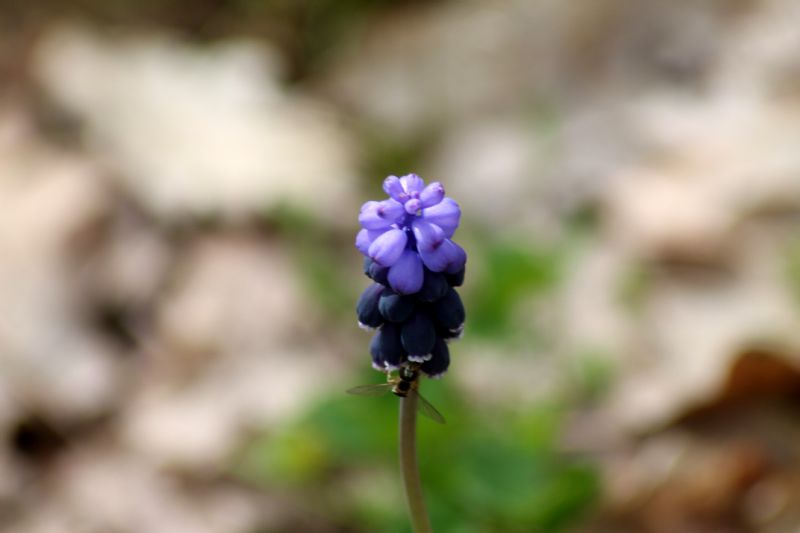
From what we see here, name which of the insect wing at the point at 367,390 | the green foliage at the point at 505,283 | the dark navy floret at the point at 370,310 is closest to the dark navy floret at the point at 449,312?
the dark navy floret at the point at 370,310

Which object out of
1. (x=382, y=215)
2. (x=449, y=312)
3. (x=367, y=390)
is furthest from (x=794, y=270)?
(x=382, y=215)

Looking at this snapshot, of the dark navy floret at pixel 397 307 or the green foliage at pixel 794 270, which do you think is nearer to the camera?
the dark navy floret at pixel 397 307

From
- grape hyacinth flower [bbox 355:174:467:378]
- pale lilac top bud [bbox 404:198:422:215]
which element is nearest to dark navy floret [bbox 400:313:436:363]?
grape hyacinth flower [bbox 355:174:467:378]

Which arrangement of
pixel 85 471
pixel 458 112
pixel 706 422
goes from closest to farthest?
pixel 706 422
pixel 85 471
pixel 458 112

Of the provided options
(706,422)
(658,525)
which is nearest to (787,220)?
(706,422)

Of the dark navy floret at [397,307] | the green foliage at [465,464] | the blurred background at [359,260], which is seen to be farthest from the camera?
the blurred background at [359,260]

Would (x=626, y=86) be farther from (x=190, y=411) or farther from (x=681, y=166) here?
(x=190, y=411)

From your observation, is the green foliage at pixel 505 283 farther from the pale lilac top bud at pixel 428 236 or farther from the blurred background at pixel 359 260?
the pale lilac top bud at pixel 428 236

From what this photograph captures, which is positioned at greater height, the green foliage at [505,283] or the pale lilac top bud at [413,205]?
the green foliage at [505,283]
